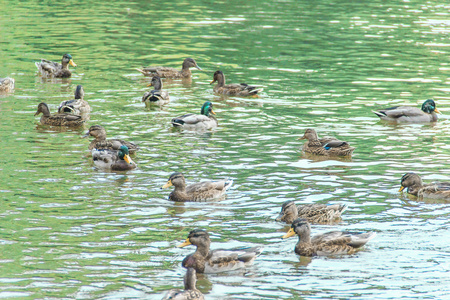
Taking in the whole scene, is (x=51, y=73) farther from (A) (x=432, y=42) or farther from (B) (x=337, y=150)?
(A) (x=432, y=42)

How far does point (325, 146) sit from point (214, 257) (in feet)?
24.8

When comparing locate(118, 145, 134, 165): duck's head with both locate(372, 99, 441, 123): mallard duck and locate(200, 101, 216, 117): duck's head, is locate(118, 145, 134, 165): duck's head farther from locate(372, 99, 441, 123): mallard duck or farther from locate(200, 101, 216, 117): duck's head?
locate(372, 99, 441, 123): mallard duck

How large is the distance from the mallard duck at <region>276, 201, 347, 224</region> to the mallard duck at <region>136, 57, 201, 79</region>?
15.1m

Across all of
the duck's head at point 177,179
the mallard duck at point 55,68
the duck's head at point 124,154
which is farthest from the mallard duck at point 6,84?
the duck's head at point 177,179

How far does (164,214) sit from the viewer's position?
13.3 m

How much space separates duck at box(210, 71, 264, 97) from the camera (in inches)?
955

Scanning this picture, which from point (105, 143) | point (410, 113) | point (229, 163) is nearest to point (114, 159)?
point (105, 143)

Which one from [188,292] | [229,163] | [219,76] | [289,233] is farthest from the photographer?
[219,76]

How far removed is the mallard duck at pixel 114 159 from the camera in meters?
16.0

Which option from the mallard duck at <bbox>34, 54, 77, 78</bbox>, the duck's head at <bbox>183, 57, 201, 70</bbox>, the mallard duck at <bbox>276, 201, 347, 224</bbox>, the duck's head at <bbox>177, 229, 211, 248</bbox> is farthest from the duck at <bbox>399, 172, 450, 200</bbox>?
the mallard duck at <bbox>34, 54, 77, 78</bbox>

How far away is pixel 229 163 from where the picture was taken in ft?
54.4

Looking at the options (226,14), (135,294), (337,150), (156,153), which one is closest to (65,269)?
(135,294)

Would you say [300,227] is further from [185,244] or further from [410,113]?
[410,113]

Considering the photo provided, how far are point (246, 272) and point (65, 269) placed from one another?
282 centimetres
